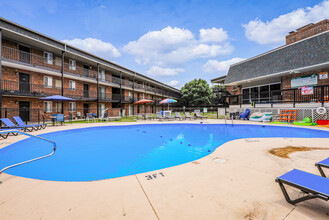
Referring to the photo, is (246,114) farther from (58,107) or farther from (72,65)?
(72,65)

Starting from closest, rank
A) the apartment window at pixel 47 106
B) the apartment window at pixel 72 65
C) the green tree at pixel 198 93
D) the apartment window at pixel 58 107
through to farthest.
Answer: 1. the apartment window at pixel 47 106
2. the apartment window at pixel 58 107
3. the apartment window at pixel 72 65
4. the green tree at pixel 198 93

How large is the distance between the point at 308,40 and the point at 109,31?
18.0m

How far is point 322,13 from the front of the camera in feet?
49.4

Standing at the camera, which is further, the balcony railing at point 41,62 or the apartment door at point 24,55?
the apartment door at point 24,55

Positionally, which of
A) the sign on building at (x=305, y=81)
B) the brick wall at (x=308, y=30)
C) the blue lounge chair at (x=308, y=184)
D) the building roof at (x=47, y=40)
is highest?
the brick wall at (x=308, y=30)

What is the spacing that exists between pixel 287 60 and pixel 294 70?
5.34ft

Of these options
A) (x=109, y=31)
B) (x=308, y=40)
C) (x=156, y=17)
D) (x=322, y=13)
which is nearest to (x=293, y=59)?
(x=308, y=40)

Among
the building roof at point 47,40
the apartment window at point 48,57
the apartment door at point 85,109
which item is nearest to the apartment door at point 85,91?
the apartment door at point 85,109

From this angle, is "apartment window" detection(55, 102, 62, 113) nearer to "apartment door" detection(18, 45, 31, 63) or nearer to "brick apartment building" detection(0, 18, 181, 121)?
"brick apartment building" detection(0, 18, 181, 121)

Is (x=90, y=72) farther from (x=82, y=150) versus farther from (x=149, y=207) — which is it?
(x=149, y=207)

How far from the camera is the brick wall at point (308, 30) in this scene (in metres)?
14.4

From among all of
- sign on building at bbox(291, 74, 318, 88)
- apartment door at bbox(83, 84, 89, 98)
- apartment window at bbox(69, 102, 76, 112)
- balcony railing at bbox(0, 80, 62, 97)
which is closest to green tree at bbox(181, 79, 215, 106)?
sign on building at bbox(291, 74, 318, 88)

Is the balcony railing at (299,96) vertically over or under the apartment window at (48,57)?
under

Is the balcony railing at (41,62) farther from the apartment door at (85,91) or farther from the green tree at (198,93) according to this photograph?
the green tree at (198,93)
